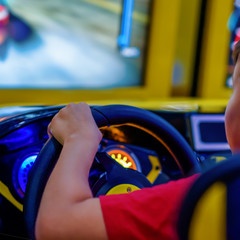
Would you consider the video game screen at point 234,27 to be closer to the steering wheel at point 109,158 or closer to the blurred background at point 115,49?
the blurred background at point 115,49

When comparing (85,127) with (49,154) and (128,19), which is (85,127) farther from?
(128,19)

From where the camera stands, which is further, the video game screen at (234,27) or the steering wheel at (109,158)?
the video game screen at (234,27)

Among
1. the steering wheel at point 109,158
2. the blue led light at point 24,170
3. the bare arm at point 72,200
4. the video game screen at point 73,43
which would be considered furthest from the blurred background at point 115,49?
the bare arm at point 72,200

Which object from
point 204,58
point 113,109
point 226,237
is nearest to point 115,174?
point 113,109

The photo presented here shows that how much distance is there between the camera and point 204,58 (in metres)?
2.22

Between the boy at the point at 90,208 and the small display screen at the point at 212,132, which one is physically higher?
the boy at the point at 90,208

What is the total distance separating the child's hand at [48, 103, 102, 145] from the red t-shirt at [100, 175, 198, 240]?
0.10m

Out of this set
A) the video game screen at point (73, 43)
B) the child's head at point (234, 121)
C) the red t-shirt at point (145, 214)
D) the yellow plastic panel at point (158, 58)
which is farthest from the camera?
the yellow plastic panel at point (158, 58)

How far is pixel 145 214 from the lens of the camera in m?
0.54

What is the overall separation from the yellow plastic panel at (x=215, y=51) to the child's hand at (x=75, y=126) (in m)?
1.67

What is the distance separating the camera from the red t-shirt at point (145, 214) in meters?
0.52

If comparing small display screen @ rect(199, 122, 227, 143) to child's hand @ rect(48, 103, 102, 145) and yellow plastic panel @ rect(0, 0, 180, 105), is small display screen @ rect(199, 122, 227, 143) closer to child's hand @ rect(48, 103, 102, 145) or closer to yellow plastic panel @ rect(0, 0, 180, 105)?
yellow plastic panel @ rect(0, 0, 180, 105)

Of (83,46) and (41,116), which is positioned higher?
(83,46)

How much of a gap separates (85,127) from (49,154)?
66 millimetres
